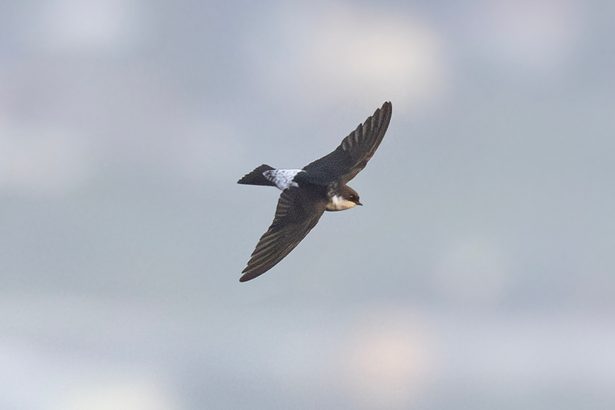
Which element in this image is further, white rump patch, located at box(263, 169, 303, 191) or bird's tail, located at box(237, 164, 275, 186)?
bird's tail, located at box(237, 164, 275, 186)

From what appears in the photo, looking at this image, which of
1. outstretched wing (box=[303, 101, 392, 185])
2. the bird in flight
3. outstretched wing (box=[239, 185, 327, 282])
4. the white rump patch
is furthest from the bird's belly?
the white rump patch

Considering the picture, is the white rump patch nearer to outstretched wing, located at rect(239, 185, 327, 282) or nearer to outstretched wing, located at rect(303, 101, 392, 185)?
outstretched wing, located at rect(239, 185, 327, 282)

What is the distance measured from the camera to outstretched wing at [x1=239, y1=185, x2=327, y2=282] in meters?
21.1

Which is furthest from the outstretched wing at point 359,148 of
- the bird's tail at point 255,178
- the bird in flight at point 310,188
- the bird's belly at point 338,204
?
the bird's tail at point 255,178

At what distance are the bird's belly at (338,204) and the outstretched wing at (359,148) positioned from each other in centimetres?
67

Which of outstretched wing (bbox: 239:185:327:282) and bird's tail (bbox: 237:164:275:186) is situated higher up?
bird's tail (bbox: 237:164:275:186)

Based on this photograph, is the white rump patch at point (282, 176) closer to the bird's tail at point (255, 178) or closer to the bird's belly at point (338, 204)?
the bird's tail at point (255, 178)

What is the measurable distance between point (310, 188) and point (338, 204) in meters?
0.68

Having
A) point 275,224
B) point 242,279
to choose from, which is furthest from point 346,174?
point 242,279

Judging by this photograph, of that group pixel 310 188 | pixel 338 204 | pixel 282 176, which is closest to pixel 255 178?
pixel 282 176

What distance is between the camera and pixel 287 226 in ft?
72.1

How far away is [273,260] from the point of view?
21.2 meters

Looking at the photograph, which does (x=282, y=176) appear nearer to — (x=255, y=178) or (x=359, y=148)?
(x=255, y=178)

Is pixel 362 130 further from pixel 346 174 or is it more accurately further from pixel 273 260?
pixel 273 260
